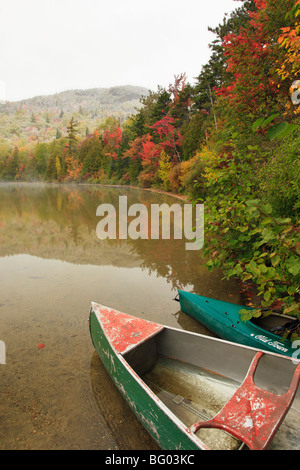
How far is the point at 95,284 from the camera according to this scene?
732cm

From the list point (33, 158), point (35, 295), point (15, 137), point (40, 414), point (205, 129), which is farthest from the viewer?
point (15, 137)

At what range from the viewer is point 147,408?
8.93 ft

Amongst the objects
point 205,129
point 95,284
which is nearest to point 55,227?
point 95,284

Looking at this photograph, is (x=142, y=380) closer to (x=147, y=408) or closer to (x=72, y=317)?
(x=147, y=408)

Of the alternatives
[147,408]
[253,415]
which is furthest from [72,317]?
[253,415]

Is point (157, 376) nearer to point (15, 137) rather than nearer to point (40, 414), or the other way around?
point (40, 414)

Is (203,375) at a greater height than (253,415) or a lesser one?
lesser

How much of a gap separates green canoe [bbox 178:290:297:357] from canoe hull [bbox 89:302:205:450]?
1925 mm

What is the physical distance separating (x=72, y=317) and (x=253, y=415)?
4.06 meters

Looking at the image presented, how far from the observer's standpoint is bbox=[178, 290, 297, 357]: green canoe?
3.71 metres

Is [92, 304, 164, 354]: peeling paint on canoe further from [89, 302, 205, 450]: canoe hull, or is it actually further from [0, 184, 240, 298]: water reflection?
[0, 184, 240, 298]: water reflection

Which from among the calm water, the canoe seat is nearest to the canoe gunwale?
the canoe seat

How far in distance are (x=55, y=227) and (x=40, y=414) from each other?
12.3 metres

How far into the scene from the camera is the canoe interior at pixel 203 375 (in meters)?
2.90
